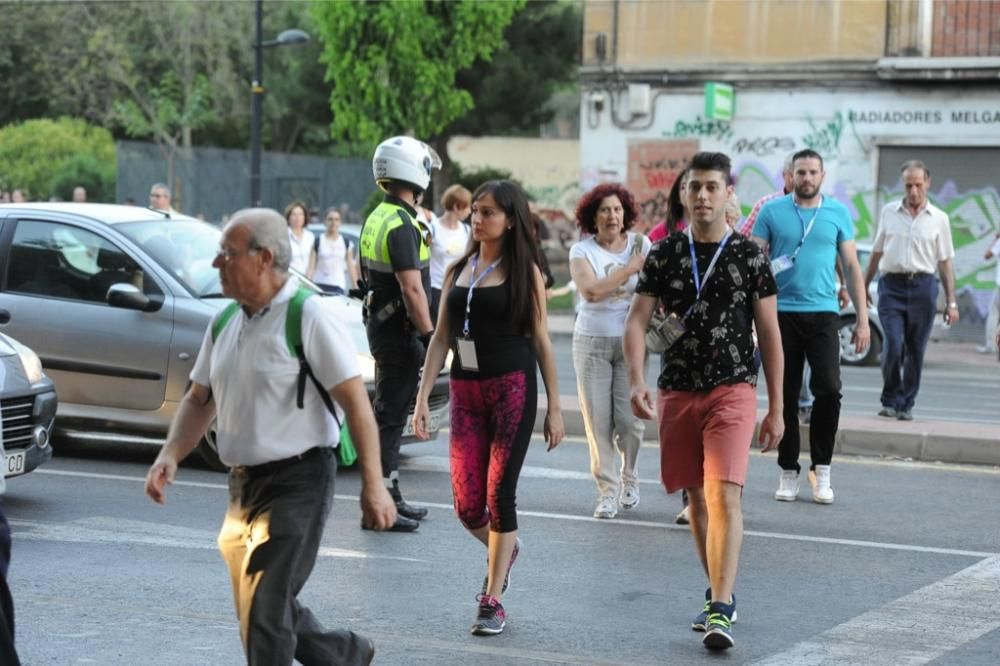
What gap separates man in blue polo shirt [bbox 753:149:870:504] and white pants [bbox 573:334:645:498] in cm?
100

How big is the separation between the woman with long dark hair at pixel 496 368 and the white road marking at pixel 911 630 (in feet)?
3.87

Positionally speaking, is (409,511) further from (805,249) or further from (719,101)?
(719,101)

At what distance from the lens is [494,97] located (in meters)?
37.3

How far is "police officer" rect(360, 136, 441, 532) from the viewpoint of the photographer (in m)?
8.05

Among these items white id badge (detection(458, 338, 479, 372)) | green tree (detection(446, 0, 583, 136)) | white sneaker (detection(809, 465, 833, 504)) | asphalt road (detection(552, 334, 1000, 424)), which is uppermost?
green tree (detection(446, 0, 583, 136))

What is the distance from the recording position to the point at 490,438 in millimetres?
6426

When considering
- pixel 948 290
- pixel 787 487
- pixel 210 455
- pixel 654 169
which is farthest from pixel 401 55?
pixel 787 487

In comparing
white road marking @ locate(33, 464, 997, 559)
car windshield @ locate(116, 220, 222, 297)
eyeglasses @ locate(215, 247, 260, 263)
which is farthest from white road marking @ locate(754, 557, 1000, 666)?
car windshield @ locate(116, 220, 222, 297)

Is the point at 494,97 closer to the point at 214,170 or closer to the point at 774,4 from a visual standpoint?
the point at 214,170

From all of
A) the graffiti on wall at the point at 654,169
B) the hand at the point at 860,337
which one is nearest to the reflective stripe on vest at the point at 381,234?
the hand at the point at 860,337

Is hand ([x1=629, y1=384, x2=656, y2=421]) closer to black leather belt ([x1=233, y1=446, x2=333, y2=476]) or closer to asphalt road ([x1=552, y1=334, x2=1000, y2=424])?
black leather belt ([x1=233, y1=446, x2=333, y2=476])

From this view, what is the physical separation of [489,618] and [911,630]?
1.65 meters

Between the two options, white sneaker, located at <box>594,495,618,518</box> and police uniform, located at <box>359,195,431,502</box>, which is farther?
white sneaker, located at <box>594,495,618,518</box>

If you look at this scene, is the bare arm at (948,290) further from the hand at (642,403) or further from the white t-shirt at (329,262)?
the white t-shirt at (329,262)
